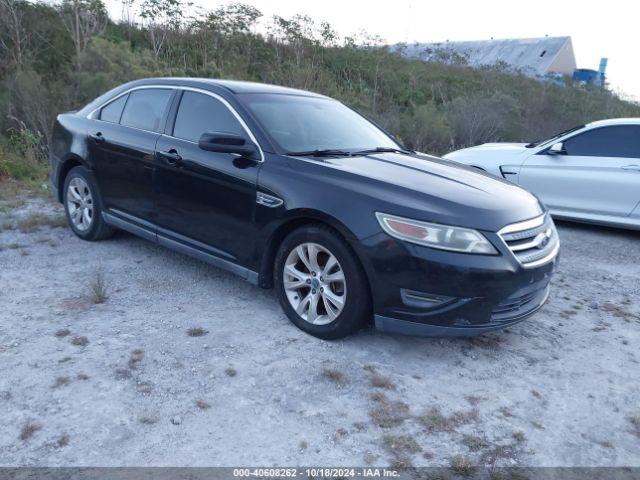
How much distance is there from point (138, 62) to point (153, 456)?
36.3 feet

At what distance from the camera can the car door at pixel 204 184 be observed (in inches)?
156

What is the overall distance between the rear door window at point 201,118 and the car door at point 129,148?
0.71ft

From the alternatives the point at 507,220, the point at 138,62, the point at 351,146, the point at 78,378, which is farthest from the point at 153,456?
the point at 138,62

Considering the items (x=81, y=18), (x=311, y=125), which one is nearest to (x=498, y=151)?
(x=311, y=125)

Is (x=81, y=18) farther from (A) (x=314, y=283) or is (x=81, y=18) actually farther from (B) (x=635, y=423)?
(B) (x=635, y=423)

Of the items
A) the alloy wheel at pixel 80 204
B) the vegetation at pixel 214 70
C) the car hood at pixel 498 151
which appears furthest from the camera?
the vegetation at pixel 214 70

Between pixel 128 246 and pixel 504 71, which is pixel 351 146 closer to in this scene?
pixel 128 246

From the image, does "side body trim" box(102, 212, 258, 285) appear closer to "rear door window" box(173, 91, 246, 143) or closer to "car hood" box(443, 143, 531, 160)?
"rear door window" box(173, 91, 246, 143)

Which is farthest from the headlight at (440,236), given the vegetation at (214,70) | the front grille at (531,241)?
the vegetation at (214,70)

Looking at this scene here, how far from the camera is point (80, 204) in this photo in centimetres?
545

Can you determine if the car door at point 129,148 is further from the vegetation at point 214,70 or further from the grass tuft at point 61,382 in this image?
the vegetation at point 214,70

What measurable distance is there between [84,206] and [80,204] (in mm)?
69

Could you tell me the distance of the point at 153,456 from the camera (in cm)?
250

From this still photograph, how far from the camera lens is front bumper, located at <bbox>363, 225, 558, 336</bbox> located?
3.23m
